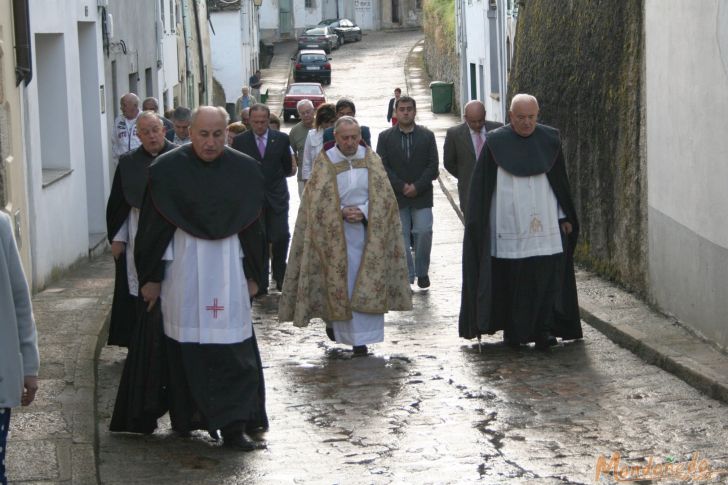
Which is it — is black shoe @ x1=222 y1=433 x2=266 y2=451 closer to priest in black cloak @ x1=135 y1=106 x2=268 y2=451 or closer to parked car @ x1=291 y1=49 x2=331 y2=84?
priest in black cloak @ x1=135 y1=106 x2=268 y2=451

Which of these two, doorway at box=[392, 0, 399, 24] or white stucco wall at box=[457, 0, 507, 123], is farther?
doorway at box=[392, 0, 399, 24]

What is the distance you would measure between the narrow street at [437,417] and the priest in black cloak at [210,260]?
0.33 meters

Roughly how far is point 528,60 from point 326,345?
7.99 metres

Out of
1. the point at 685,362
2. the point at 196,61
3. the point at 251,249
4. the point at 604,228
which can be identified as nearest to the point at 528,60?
the point at 604,228

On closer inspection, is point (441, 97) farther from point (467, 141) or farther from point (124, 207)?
point (124, 207)

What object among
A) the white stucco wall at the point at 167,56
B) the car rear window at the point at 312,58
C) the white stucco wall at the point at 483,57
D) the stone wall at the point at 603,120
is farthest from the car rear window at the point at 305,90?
the stone wall at the point at 603,120

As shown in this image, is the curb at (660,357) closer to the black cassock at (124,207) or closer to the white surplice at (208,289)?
the white surplice at (208,289)

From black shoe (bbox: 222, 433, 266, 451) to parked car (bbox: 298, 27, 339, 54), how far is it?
193 feet

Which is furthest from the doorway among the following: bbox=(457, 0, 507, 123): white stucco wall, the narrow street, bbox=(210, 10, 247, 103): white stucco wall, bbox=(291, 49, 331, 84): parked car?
the narrow street

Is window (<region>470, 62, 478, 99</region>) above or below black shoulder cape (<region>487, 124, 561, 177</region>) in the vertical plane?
below

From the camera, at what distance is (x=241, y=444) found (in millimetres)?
7516

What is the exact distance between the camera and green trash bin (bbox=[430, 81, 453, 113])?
147ft

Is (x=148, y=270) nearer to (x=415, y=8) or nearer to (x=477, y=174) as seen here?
(x=477, y=174)

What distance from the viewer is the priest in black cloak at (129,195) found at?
30.9 feet
